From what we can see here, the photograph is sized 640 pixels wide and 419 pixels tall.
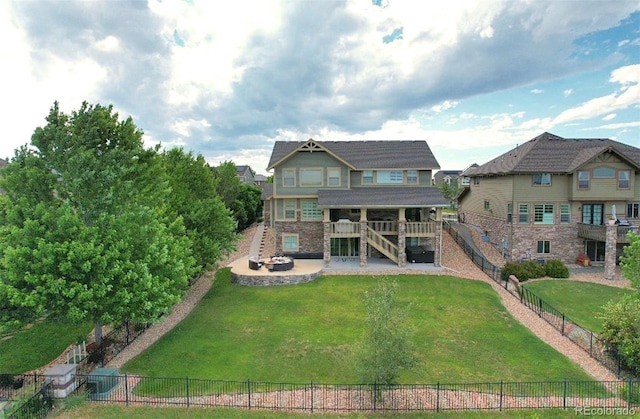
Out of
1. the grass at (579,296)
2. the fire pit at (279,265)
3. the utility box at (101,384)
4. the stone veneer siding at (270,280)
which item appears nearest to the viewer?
the utility box at (101,384)

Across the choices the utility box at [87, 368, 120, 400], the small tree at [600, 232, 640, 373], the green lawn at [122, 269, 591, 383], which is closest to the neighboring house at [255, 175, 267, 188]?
the green lawn at [122, 269, 591, 383]

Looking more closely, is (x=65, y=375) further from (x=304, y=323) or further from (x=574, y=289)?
(x=574, y=289)

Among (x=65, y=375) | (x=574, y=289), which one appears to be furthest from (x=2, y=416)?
(x=574, y=289)

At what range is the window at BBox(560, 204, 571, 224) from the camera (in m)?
30.3

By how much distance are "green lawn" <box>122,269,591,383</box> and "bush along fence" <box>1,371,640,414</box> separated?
2.13 ft

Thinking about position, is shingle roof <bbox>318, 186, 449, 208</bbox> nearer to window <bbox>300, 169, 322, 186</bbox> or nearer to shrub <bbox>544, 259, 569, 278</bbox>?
window <bbox>300, 169, 322, 186</bbox>

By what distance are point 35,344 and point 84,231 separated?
25.1 ft

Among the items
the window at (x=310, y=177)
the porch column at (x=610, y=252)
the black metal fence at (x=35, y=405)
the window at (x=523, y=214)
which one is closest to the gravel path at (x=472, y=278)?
the porch column at (x=610, y=252)

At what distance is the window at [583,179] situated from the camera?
29438 millimetres

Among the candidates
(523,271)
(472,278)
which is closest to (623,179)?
(523,271)

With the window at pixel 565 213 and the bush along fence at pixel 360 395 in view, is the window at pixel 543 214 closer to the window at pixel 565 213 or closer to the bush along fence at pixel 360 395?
the window at pixel 565 213

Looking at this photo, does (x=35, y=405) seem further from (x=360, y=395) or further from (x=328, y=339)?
(x=328, y=339)

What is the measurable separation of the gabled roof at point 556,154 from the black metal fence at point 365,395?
20.2 meters

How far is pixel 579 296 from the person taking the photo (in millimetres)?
23594
